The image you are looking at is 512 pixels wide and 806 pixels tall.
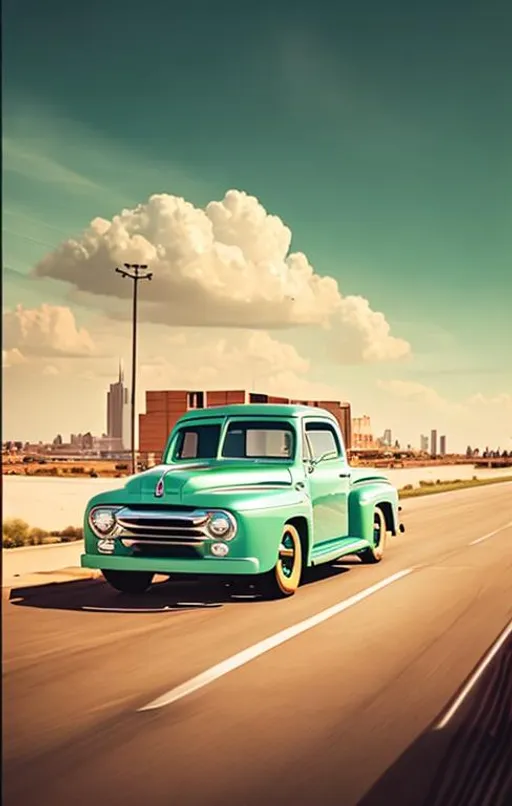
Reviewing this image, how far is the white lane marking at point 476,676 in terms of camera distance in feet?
19.9

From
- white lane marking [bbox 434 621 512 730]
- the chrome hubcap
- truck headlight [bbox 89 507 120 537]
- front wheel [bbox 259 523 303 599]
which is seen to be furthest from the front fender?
white lane marking [bbox 434 621 512 730]

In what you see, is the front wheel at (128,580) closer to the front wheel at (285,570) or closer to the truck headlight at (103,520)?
the truck headlight at (103,520)

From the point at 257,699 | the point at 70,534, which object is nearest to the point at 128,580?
the point at 257,699

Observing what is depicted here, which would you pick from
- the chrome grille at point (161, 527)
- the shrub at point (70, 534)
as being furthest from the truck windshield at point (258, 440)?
the shrub at point (70, 534)

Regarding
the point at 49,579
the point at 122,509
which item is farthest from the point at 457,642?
the point at 49,579

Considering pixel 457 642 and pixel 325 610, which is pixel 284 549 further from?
pixel 457 642

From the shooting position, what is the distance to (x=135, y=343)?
49.2m

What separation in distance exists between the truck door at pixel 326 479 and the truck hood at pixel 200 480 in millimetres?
593

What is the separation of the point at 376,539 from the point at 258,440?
120 inches

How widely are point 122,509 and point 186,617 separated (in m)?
1.57

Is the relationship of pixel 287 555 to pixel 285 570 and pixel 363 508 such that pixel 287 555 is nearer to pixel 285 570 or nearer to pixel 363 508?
pixel 285 570

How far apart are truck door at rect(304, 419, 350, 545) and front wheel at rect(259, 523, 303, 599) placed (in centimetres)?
68

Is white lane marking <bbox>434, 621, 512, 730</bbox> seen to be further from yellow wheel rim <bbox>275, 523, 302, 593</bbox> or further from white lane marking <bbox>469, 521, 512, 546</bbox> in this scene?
white lane marking <bbox>469, 521, 512, 546</bbox>

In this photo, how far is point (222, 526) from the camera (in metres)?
10.7
